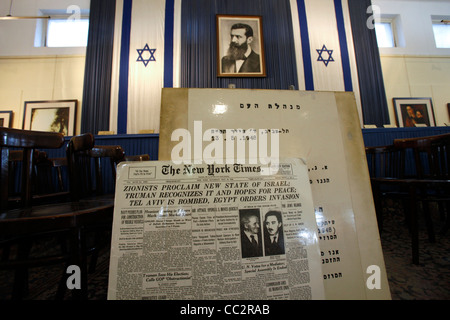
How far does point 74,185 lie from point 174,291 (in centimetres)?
86

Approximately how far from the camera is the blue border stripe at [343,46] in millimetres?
4148

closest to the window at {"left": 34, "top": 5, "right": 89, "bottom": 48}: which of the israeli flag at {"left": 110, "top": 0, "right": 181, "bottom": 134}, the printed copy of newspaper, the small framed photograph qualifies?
the israeli flag at {"left": 110, "top": 0, "right": 181, "bottom": 134}

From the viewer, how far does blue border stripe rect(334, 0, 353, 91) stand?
415cm

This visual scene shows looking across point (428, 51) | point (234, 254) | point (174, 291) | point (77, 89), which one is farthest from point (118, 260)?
point (428, 51)

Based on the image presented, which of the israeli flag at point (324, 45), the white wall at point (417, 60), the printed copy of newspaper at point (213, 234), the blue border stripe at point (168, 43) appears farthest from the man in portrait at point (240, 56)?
the printed copy of newspaper at point (213, 234)

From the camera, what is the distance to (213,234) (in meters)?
0.56

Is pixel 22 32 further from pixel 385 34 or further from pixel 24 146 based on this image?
pixel 385 34

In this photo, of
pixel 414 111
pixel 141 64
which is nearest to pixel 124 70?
pixel 141 64

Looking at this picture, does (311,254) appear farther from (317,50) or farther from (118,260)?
(317,50)

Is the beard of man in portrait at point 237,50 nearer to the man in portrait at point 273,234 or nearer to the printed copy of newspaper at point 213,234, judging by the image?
the printed copy of newspaper at point 213,234

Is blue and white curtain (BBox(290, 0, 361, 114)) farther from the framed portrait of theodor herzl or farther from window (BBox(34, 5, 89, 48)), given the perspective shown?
window (BBox(34, 5, 89, 48))

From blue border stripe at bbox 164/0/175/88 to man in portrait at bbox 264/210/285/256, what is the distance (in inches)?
152

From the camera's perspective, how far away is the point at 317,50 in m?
4.18

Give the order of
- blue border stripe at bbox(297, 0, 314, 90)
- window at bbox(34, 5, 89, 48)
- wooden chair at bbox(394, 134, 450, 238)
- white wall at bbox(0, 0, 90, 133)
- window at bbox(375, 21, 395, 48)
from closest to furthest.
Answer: wooden chair at bbox(394, 134, 450, 238), blue border stripe at bbox(297, 0, 314, 90), white wall at bbox(0, 0, 90, 133), window at bbox(34, 5, 89, 48), window at bbox(375, 21, 395, 48)
